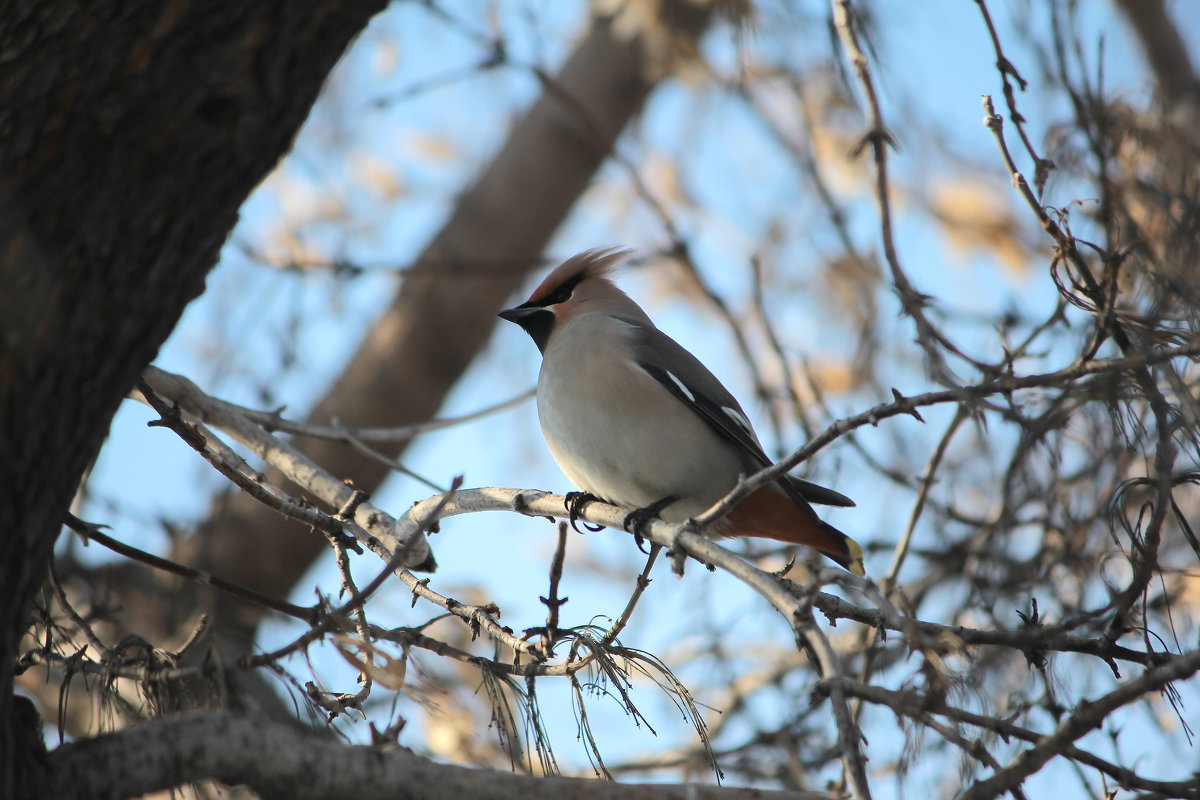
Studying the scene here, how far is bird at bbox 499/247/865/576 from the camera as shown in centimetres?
348

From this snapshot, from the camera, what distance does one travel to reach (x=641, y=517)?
3.30 metres

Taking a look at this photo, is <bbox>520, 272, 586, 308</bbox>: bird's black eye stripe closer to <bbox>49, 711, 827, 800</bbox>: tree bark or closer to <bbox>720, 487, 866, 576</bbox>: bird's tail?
<bbox>720, 487, 866, 576</bbox>: bird's tail

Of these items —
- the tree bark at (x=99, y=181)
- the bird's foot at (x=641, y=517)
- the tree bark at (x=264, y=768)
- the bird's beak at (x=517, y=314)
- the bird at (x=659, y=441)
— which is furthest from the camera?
the bird's beak at (x=517, y=314)

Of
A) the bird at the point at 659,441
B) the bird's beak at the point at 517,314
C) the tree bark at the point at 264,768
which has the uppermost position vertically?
the bird's beak at the point at 517,314

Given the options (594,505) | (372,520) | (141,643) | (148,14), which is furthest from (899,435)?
(148,14)

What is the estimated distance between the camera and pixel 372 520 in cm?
269

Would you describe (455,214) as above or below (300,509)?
above

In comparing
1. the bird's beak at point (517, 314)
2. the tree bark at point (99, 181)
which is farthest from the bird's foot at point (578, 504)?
the tree bark at point (99, 181)

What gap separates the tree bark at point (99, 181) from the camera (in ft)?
4.99

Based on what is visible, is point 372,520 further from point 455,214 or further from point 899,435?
point 455,214

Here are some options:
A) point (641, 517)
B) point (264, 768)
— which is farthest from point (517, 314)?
point (264, 768)

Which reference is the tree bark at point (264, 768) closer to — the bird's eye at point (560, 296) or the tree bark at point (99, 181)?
the tree bark at point (99, 181)

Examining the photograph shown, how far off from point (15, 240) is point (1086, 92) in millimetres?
2615

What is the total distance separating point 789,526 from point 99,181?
2416 mm
